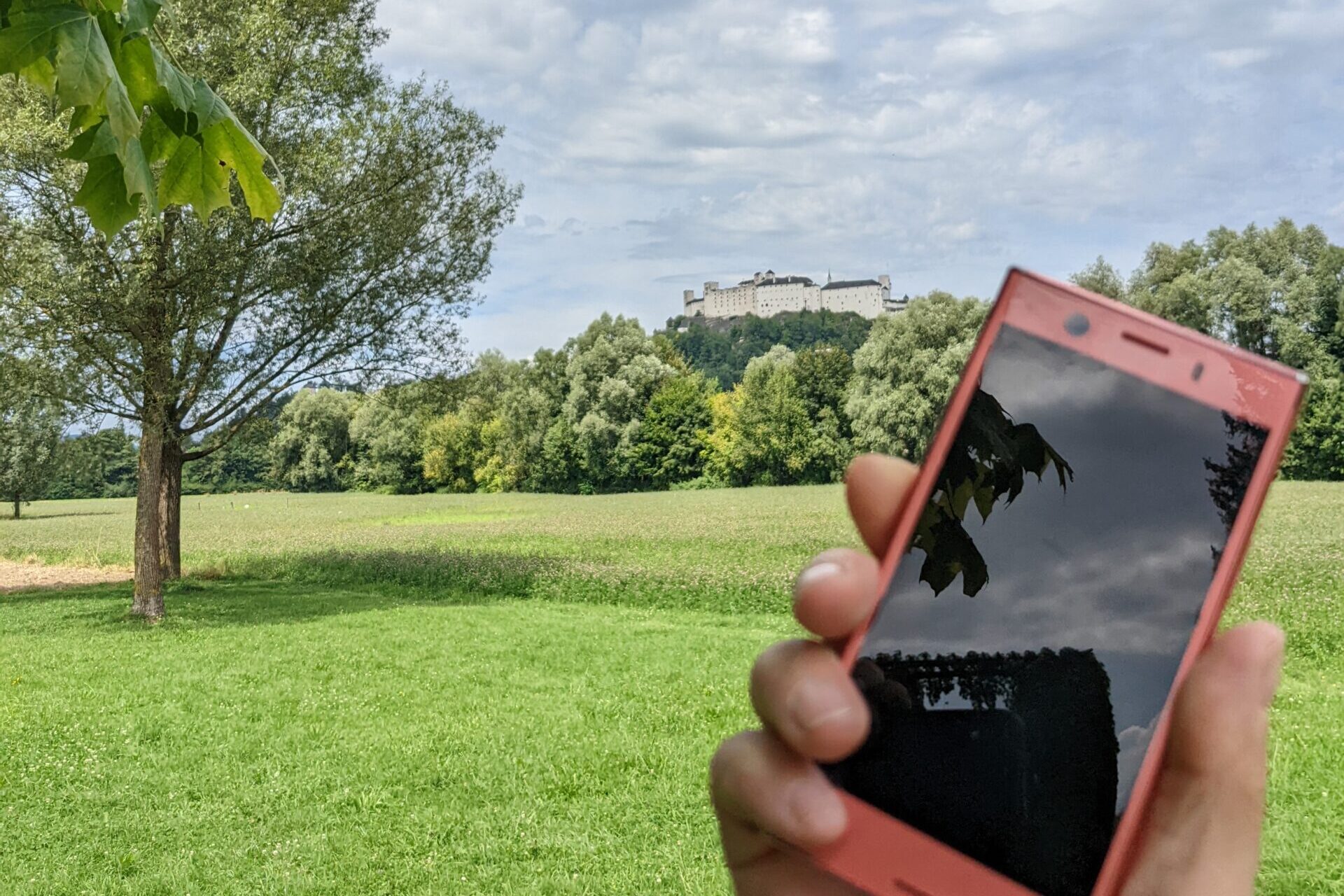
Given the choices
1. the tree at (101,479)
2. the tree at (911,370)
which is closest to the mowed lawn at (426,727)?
the tree at (911,370)

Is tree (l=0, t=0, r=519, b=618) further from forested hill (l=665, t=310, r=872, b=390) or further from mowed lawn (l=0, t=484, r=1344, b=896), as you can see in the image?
forested hill (l=665, t=310, r=872, b=390)

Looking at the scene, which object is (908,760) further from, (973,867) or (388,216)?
(388,216)

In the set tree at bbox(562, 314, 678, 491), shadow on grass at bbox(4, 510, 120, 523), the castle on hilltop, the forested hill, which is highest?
the castle on hilltop

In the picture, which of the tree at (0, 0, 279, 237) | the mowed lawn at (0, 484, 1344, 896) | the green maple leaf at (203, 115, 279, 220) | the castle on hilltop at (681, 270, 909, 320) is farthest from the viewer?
the castle on hilltop at (681, 270, 909, 320)

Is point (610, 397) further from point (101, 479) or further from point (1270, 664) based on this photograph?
point (1270, 664)

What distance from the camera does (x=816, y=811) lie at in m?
1.36

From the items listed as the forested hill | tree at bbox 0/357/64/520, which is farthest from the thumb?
the forested hill

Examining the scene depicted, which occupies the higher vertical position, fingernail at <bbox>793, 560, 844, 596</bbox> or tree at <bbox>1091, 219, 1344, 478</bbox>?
tree at <bbox>1091, 219, 1344, 478</bbox>

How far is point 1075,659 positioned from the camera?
61.9 inches

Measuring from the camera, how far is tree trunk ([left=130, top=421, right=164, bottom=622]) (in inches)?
762

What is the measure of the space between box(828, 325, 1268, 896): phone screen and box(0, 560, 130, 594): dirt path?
30.3m

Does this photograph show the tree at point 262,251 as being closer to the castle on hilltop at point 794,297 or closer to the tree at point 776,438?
the tree at point 776,438

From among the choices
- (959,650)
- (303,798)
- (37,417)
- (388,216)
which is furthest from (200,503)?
(959,650)

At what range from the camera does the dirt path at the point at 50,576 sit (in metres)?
27.7
